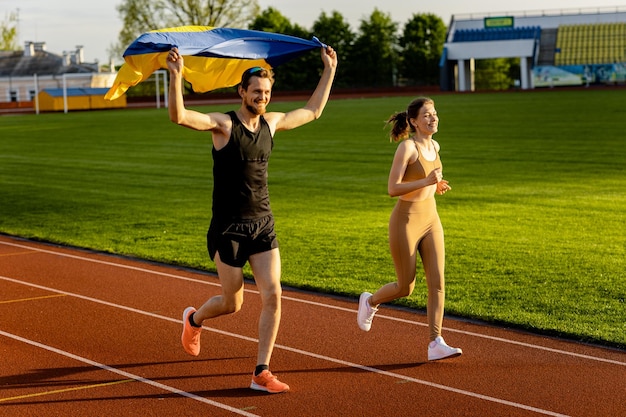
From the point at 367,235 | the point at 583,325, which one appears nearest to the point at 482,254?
the point at 367,235

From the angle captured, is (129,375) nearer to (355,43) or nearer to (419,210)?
(419,210)

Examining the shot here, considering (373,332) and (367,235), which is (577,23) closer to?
(367,235)

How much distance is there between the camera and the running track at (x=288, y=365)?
7.23m

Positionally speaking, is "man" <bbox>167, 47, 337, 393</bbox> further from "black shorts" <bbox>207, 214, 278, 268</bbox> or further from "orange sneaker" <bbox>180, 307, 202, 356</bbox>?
"orange sneaker" <bbox>180, 307, 202, 356</bbox>

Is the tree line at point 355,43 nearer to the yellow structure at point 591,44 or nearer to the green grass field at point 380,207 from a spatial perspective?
the yellow structure at point 591,44

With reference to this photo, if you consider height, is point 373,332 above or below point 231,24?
below

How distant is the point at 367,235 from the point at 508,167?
399 inches

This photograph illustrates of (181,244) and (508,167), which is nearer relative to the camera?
(181,244)

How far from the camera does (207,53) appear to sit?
7977 mm

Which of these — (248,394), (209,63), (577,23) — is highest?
(577,23)

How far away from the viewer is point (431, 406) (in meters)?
7.14

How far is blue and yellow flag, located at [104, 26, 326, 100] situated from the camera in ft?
24.8

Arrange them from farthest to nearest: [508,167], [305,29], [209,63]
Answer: [305,29], [508,167], [209,63]

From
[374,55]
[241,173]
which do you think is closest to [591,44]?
[374,55]
